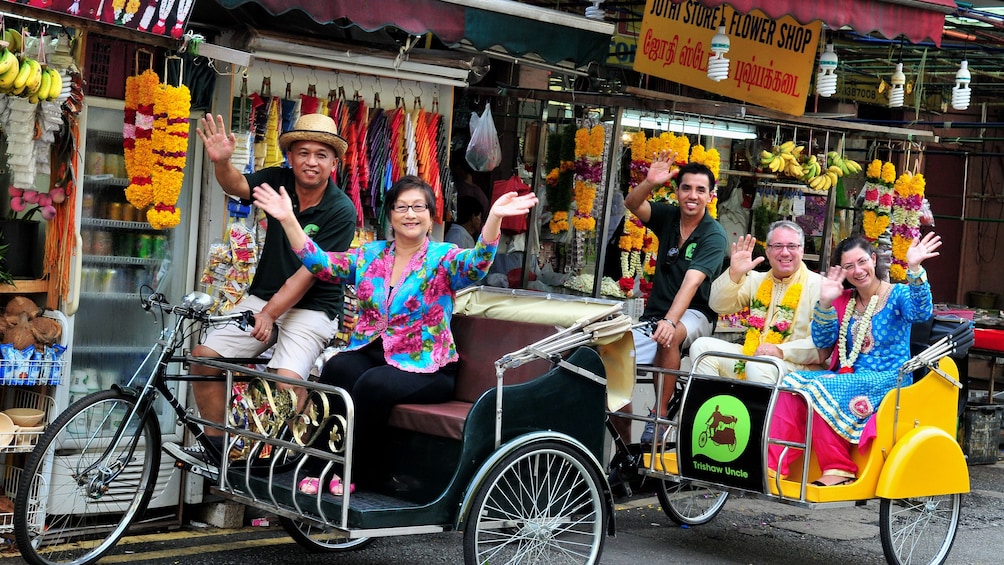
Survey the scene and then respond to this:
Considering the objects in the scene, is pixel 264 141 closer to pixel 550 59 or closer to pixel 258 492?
pixel 550 59

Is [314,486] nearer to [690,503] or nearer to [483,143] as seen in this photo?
Answer: [690,503]

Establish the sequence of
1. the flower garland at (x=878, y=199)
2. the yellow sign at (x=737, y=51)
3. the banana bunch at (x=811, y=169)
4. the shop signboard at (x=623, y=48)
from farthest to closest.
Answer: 1. the flower garland at (x=878, y=199)
2. the banana bunch at (x=811, y=169)
3. the shop signboard at (x=623, y=48)
4. the yellow sign at (x=737, y=51)

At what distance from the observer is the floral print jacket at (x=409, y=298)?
5312 millimetres

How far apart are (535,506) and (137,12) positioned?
2.84m

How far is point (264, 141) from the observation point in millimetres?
6773

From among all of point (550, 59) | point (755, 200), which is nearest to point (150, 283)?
point (550, 59)

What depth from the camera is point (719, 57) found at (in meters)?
8.12

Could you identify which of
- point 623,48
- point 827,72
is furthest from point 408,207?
point 827,72

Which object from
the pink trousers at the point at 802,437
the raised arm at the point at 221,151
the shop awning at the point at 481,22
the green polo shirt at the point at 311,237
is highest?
the shop awning at the point at 481,22

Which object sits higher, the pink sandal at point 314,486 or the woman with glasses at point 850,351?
the woman with glasses at point 850,351

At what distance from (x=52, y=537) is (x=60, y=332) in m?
0.97

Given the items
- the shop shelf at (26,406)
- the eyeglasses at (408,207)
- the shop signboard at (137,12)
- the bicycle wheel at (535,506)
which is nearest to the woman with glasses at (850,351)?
the bicycle wheel at (535,506)

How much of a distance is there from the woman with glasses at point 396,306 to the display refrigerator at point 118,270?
4.46ft

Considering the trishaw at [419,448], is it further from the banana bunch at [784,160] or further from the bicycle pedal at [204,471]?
the banana bunch at [784,160]
